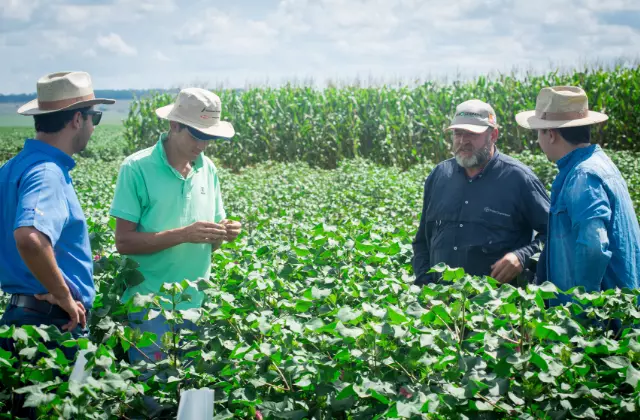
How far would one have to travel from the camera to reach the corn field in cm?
2111

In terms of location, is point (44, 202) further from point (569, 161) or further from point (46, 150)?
point (569, 161)

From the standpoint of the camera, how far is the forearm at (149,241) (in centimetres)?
373

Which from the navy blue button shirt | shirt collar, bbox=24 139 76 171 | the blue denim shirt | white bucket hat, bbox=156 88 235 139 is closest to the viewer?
shirt collar, bbox=24 139 76 171

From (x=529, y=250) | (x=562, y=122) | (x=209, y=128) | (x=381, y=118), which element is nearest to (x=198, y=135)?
(x=209, y=128)

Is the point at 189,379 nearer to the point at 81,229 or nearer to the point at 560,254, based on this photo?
the point at 81,229

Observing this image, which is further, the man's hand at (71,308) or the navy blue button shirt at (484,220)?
the navy blue button shirt at (484,220)

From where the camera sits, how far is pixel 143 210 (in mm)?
3855

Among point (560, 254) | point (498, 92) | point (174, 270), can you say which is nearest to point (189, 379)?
point (174, 270)

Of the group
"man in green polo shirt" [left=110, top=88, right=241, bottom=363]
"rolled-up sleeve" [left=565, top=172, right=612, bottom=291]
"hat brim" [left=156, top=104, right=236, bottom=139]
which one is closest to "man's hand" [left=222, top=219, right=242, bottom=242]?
"man in green polo shirt" [left=110, top=88, right=241, bottom=363]

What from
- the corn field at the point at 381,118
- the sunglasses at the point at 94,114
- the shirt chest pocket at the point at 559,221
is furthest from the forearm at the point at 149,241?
the corn field at the point at 381,118

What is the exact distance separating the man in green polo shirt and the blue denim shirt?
5.94 feet

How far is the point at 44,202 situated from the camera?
2951 mm

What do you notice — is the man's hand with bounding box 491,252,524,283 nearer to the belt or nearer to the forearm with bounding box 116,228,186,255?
the forearm with bounding box 116,228,186,255

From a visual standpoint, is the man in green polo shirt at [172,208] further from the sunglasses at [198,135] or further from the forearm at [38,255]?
the forearm at [38,255]
